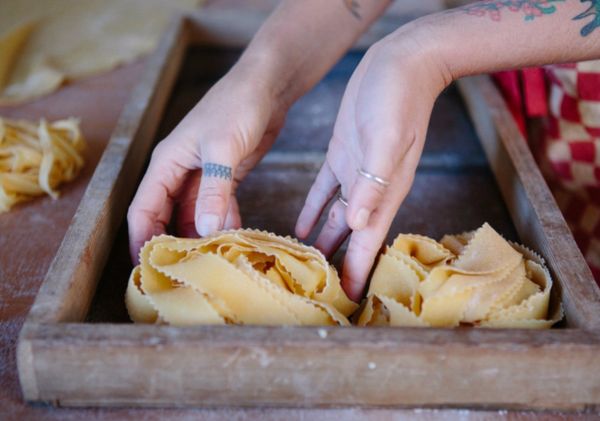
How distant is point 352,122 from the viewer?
1.10m

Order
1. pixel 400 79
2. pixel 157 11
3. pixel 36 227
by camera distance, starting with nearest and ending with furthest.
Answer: pixel 400 79
pixel 36 227
pixel 157 11

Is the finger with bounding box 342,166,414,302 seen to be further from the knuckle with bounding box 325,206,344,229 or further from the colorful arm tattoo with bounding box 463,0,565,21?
the colorful arm tattoo with bounding box 463,0,565,21

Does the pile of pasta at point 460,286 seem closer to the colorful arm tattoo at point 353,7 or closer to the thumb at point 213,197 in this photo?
the thumb at point 213,197

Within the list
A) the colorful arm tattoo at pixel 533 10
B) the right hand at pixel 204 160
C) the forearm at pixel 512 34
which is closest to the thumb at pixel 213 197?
the right hand at pixel 204 160

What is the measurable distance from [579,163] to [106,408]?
3.33ft

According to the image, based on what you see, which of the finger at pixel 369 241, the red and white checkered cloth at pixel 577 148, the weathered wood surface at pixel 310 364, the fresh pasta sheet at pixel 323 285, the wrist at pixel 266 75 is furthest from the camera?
the red and white checkered cloth at pixel 577 148

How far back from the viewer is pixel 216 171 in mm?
1048

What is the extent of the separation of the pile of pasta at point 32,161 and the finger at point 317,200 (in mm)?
471

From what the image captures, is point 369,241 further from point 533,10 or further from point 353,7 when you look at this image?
point 353,7

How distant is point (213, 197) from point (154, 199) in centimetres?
11

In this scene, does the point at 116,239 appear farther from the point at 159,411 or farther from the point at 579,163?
the point at 579,163

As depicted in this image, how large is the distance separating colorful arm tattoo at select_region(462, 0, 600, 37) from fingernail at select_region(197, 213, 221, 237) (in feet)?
Result: 1.60

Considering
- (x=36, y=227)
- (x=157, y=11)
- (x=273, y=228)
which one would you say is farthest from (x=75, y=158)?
(x=157, y=11)

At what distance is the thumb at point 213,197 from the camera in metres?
1.00
